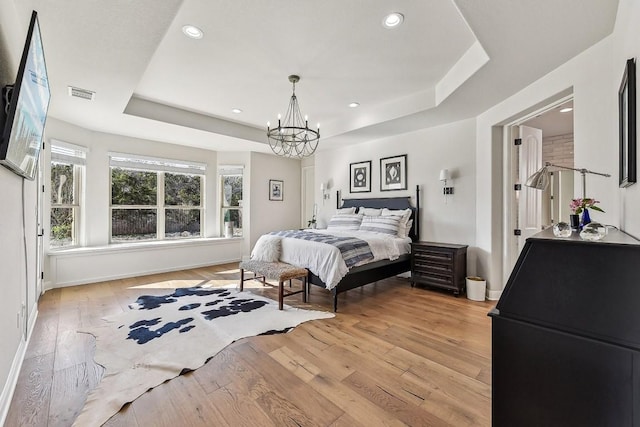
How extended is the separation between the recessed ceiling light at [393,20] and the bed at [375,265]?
8.31 ft

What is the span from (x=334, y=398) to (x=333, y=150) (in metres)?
5.09

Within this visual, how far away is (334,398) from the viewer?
1754mm

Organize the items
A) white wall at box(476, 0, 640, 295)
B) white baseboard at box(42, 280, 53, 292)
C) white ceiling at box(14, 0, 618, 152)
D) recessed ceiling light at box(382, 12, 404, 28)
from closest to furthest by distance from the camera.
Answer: white wall at box(476, 0, 640, 295) < white ceiling at box(14, 0, 618, 152) < recessed ceiling light at box(382, 12, 404, 28) < white baseboard at box(42, 280, 53, 292)

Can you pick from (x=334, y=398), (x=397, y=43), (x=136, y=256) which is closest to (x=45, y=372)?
(x=334, y=398)

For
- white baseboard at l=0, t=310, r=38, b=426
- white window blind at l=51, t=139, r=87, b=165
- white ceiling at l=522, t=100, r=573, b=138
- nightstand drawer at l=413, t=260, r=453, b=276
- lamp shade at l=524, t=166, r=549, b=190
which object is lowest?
white baseboard at l=0, t=310, r=38, b=426

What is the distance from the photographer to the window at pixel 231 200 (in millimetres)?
6262

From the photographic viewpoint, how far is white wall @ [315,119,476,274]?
405 cm

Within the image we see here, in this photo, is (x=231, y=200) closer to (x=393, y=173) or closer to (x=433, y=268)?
(x=393, y=173)

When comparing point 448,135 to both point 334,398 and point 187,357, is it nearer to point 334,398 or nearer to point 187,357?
point 334,398

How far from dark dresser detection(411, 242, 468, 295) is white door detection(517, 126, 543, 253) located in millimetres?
786

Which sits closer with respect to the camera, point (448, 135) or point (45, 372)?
point (45, 372)

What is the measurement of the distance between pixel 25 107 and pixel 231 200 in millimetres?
4901

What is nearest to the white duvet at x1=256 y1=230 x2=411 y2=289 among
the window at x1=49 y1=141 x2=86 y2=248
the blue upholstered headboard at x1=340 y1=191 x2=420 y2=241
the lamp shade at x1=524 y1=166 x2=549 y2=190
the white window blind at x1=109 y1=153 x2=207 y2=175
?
Answer: the blue upholstered headboard at x1=340 y1=191 x2=420 y2=241

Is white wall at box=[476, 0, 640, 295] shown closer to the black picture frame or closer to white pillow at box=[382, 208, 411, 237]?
the black picture frame
